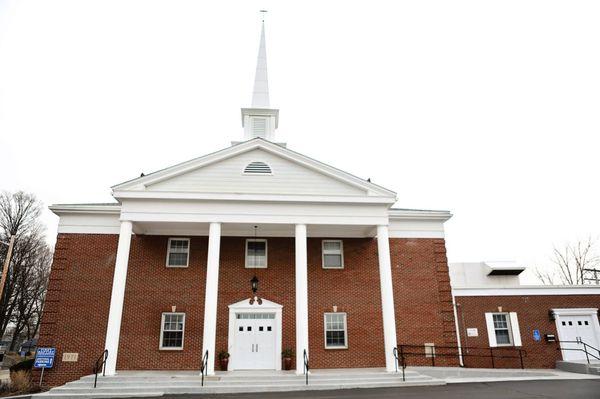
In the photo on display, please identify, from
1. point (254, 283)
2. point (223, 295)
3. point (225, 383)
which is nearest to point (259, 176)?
point (254, 283)

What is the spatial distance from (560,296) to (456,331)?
579 centimetres

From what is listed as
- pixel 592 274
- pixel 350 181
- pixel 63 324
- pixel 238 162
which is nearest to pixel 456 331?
pixel 350 181

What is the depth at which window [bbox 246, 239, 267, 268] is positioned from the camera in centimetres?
1845

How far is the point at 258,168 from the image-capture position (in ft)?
57.9

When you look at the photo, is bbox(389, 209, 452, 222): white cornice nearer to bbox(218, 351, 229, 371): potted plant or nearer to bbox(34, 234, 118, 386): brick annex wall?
bbox(218, 351, 229, 371): potted plant

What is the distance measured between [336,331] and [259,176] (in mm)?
7777

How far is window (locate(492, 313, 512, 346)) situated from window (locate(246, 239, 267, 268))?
11299 millimetres

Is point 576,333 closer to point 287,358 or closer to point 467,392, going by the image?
point 467,392

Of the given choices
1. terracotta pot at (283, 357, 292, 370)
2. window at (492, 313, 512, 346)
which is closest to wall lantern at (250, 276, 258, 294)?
terracotta pot at (283, 357, 292, 370)

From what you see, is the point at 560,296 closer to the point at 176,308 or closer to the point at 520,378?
the point at 520,378

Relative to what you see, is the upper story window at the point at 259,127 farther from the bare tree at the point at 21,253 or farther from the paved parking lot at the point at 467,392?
the bare tree at the point at 21,253

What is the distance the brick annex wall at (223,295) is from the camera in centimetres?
1667

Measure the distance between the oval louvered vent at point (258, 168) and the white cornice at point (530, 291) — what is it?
10560 mm

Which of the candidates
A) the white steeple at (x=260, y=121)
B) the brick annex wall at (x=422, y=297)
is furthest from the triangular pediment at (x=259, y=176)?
the white steeple at (x=260, y=121)
